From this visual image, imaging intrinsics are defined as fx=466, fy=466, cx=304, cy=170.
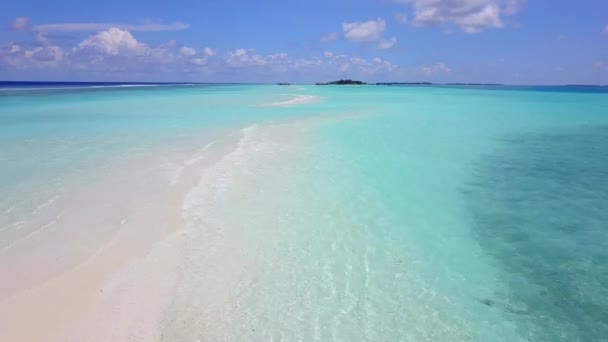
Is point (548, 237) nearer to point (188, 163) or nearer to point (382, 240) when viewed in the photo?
point (382, 240)

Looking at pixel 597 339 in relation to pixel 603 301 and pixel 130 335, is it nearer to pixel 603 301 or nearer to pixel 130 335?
pixel 603 301

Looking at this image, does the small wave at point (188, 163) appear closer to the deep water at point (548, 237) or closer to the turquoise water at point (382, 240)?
the turquoise water at point (382, 240)

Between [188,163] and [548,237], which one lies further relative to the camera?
[188,163]

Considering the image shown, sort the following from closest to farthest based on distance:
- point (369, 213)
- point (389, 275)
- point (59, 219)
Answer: point (389, 275) → point (59, 219) → point (369, 213)

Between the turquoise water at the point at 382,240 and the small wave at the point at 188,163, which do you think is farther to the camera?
the small wave at the point at 188,163

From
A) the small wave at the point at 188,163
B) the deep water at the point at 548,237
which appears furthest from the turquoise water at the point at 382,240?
the small wave at the point at 188,163

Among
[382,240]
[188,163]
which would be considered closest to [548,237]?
[382,240]

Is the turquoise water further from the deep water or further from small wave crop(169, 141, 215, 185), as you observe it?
small wave crop(169, 141, 215, 185)

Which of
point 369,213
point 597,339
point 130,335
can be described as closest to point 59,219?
point 130,335

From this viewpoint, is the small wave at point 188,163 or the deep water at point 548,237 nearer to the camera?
the deep water at point 548,237

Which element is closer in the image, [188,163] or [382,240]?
[382,240]

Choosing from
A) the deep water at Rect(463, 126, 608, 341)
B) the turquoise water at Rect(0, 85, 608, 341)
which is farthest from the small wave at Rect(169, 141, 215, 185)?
the deep water at Rect(463, 126, 608, 341)
